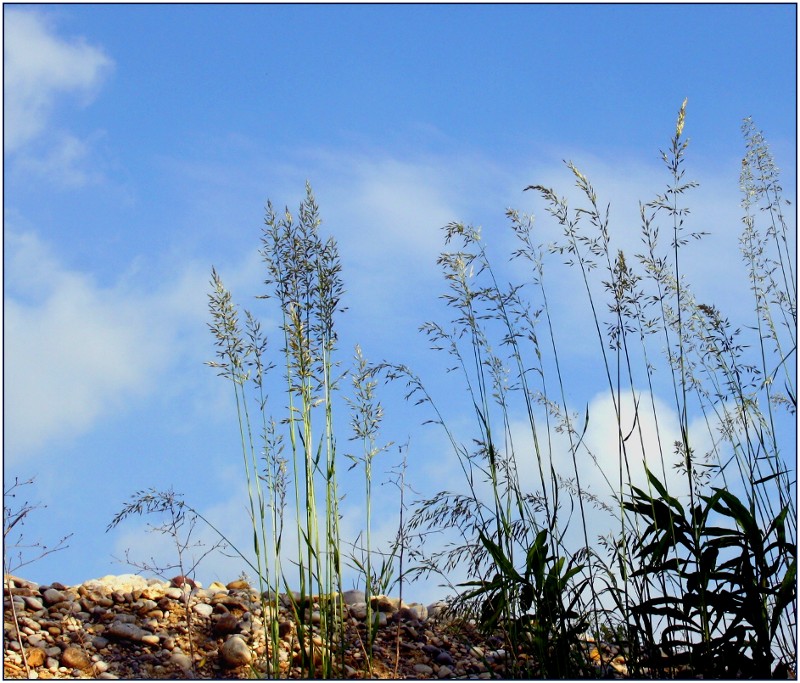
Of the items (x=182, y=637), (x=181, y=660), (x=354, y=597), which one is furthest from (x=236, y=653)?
(x=354, y=597)

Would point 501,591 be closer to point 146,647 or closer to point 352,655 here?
point 352,655

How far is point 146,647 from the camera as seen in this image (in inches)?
155

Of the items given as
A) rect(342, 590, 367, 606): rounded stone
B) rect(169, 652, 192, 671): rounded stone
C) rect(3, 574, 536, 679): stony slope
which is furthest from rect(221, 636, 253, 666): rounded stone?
rect(342, 590, 367, 606): rounded stone

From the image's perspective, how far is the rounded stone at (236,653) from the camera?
12.1 feet

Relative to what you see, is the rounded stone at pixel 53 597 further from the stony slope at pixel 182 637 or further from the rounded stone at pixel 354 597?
the rounded stone at pixel 354 597

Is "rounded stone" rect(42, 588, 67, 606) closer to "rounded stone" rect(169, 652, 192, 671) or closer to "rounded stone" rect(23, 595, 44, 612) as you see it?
"rounded stone" rect(23, 595, 44, 612)

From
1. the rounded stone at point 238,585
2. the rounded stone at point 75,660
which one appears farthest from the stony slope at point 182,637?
the rounded stone at point 238,585

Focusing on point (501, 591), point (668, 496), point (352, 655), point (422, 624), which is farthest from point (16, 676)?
point (668, 496)

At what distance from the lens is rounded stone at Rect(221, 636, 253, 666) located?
12.1 feet

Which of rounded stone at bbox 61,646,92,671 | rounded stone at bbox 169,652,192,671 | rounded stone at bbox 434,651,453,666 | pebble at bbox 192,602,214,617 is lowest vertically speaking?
rounded stone at bbox 434,651,453,666

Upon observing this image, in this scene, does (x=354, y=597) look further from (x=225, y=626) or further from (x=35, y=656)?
(x=35, y=656)

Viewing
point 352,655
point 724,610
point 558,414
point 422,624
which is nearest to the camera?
point 724,610

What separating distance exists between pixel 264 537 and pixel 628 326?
1.62 meters

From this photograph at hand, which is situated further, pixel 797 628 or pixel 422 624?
pixel 422 624
